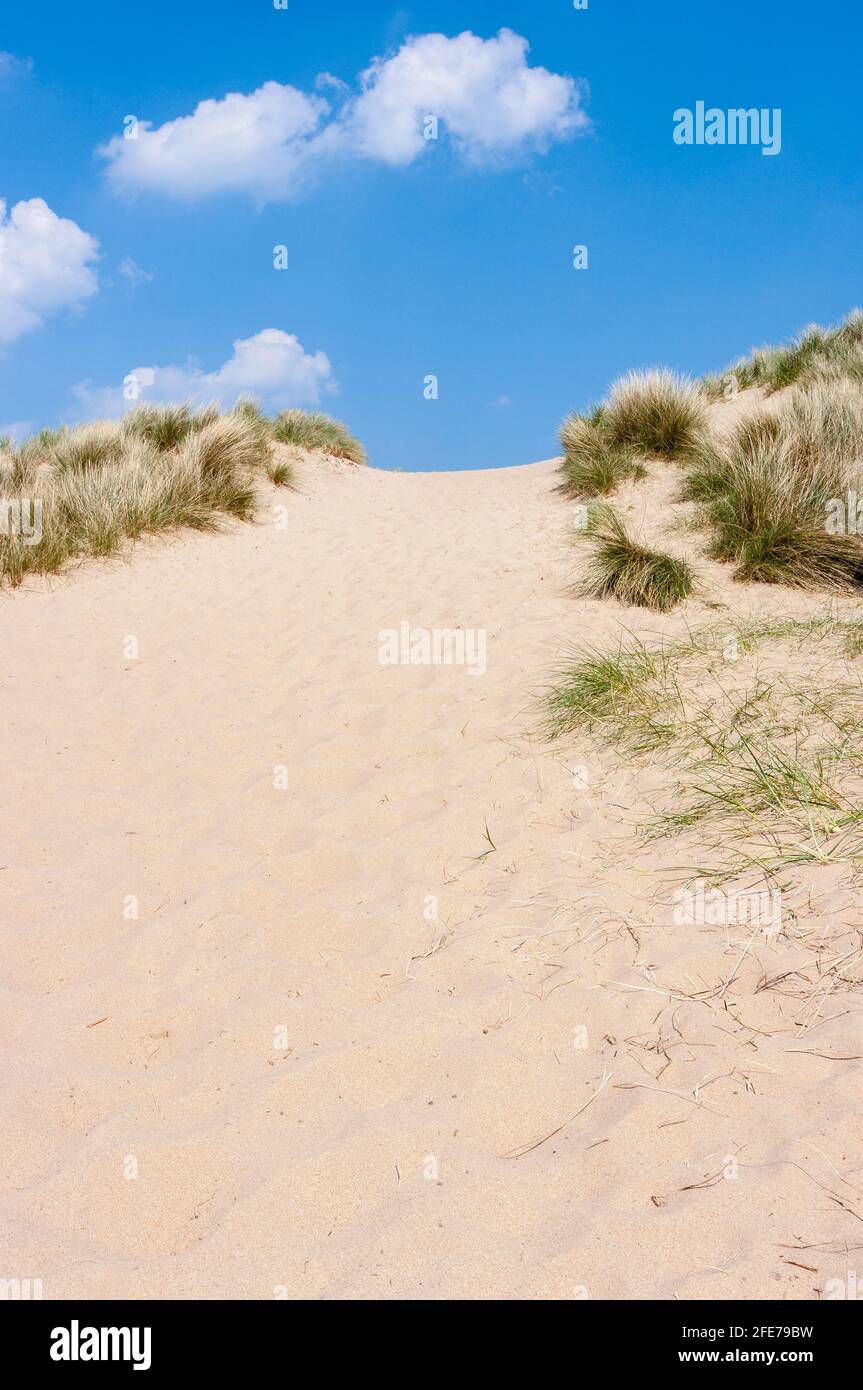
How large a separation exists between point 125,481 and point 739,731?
6.85 m

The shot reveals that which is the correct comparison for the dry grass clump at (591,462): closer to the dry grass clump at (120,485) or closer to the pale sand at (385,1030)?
the dry grass clump at (120,485)

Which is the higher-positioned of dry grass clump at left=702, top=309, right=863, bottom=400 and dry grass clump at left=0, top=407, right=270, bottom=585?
dry grass clump at left=702, top=309, right=863, bottom=400

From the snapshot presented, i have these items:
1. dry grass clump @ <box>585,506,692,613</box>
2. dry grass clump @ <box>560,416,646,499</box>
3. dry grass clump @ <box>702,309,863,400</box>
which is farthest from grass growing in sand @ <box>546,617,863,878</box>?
dry grass clump @ <box>702,309,863,400</box>

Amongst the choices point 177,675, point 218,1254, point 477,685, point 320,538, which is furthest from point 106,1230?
point 320,538

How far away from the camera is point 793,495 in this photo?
589 centimetres

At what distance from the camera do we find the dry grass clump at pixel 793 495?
215 inches

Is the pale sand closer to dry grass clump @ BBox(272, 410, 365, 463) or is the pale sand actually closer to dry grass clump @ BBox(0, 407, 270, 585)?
dry grass clump @ BBox(0, 407, 270, 585)

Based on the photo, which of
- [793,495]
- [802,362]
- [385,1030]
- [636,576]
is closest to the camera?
[385,1030]

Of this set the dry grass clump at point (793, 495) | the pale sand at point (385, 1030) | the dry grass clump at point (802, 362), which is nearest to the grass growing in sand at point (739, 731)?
the pale sand at point (385, 1030)

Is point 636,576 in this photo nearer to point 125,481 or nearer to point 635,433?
point 635,433

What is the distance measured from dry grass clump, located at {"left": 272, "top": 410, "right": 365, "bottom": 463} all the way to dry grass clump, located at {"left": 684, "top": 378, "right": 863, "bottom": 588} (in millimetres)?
7174

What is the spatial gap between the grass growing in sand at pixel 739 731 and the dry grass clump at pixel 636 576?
0.62 meters

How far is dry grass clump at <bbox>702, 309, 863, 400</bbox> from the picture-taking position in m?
10.1

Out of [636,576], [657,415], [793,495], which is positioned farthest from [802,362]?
[636,576]
